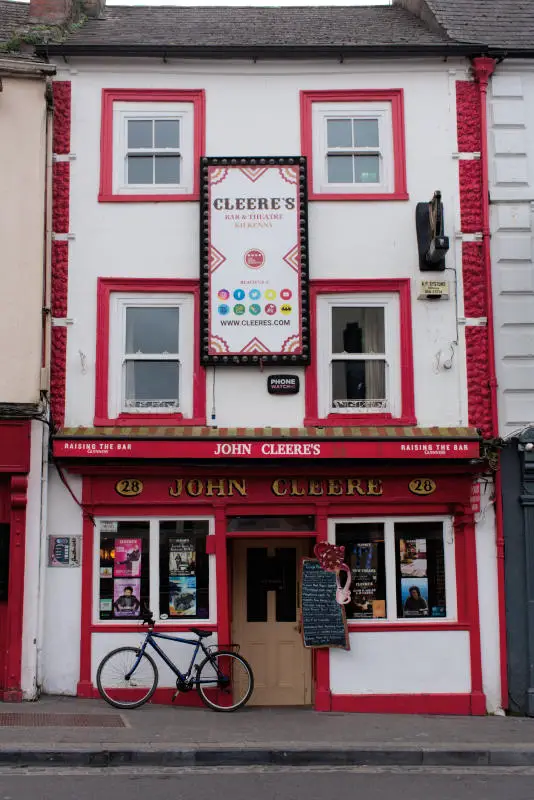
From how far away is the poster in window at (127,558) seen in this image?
12.7 metres

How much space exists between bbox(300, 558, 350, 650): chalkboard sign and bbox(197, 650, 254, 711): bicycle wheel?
36.2 inches

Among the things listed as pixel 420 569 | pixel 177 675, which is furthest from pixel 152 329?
pixel 420 569

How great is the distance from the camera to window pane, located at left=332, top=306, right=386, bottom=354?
1312 centimetres

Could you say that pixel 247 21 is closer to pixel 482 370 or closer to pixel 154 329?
pixel 154 329

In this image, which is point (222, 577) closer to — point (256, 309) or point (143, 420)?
point (143, 420)

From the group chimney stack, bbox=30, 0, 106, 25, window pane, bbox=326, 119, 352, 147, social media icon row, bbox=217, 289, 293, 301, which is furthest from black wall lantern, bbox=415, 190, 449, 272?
chimney stack, bbox=30, 0, 106, 25

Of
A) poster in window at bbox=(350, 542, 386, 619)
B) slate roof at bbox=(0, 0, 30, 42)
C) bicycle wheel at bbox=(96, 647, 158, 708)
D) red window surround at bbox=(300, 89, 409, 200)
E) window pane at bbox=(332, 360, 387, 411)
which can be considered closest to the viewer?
bicycle wheel at bbox=(96, 647, 158, 708)

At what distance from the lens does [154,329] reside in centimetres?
1307

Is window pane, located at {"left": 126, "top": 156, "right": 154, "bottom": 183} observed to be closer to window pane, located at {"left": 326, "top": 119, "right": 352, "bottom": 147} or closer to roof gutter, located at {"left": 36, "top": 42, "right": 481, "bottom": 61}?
roof gutter, located at {"left": 36, "top": 42, "right": 481, "bottom": 61}

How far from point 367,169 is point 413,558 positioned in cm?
543

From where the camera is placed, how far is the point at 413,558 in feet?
42.5

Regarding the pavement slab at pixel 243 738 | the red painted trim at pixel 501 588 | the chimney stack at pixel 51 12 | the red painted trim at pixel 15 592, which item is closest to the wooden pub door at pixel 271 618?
the pavement slab at pixel 243 738

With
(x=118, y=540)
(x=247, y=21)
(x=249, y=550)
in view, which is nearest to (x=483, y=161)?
(x=247, y=21)

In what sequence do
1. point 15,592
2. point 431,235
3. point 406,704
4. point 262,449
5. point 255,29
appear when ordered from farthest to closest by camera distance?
1. point 255,29
2. point 431,235
3. point 406,704
4. point 262,449
5. point 15,592
